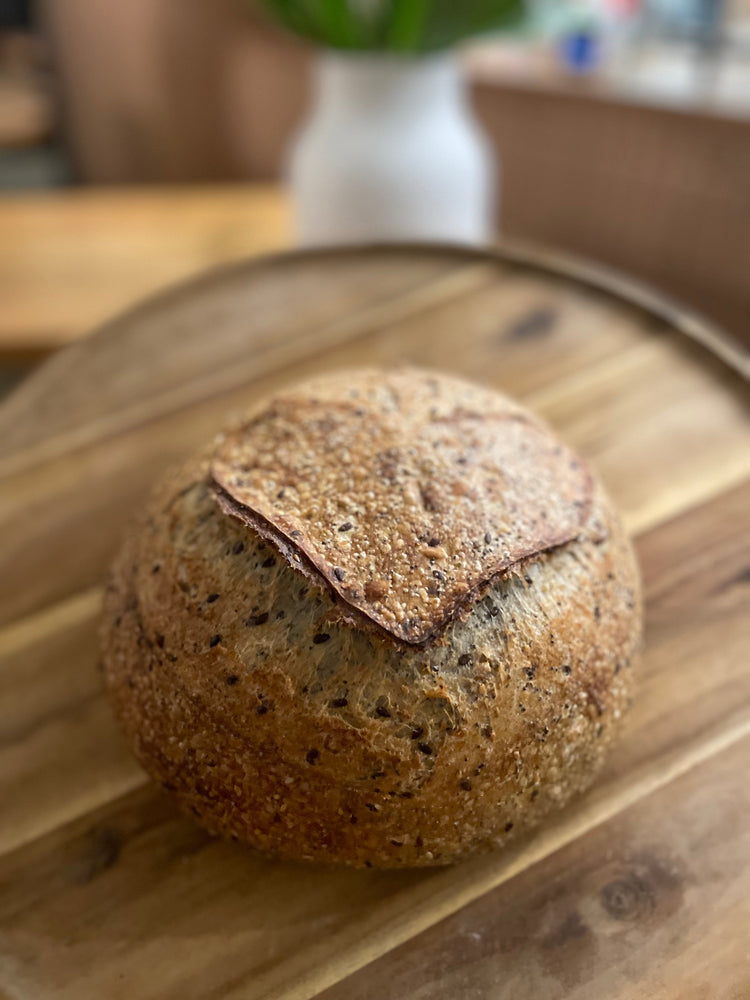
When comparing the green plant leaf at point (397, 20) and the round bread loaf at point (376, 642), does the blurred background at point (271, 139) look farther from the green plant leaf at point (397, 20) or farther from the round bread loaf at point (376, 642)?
the round bread loaf at point (376, 642)

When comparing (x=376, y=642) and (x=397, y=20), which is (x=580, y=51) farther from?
(x=376, y=642)

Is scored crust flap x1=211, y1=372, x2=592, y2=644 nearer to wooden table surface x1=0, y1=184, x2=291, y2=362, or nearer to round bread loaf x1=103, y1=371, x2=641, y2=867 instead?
round bread loaf x1=103, y1=371, x2=641, y2=867

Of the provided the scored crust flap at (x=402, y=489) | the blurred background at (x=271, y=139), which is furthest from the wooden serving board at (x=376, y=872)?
Result: the blurred background at (x=271, y=139)

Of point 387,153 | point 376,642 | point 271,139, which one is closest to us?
point 376,642

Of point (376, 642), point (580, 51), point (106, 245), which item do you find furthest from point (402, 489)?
point (580, 51)

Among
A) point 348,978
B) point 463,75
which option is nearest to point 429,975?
point 348,978

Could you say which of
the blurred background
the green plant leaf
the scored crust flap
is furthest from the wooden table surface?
the scored crust flap
